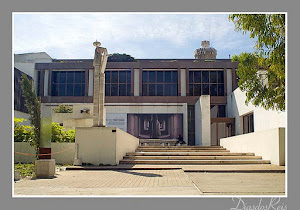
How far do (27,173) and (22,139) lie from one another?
548cm

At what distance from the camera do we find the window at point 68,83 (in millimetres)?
36250

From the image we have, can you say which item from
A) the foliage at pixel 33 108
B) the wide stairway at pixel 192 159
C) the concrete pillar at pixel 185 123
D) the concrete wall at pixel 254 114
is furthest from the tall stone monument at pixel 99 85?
the concrete pillar at pixel 185 123

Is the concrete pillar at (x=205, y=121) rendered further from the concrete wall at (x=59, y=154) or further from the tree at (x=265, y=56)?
the tree at (x=265, y=56)

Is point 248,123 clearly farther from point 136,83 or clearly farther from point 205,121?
point 136,83

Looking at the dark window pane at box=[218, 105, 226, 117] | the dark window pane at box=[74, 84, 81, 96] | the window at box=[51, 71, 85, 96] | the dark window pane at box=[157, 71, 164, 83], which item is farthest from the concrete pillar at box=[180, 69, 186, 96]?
the dark window pane at box=[74, 84, 81, 96]

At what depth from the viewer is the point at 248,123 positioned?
94.2 ft

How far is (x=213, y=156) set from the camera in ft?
59.1

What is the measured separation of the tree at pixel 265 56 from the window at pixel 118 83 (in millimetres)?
25235

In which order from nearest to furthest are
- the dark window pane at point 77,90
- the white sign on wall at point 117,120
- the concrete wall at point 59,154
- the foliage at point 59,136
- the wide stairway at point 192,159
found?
the concrete wall at point 59,154 → the wide stairway at point 192,159 → the foliage at point 59,136 → the white sign on wall at point 117,120 → the dark window pane at point 77,90

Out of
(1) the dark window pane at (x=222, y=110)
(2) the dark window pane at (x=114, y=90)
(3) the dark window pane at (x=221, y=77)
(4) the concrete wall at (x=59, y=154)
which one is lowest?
(4) the concrete wall at (x=59, y=154)

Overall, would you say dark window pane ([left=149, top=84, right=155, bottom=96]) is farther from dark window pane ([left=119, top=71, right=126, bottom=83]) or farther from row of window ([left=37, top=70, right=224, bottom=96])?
dark window pane ([left=119, top=71, right=126, bottom=83])

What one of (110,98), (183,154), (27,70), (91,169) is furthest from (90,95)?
(91,169)

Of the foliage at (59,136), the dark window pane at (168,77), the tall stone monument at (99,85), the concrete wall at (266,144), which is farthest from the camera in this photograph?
the dark window pane at (168,77)

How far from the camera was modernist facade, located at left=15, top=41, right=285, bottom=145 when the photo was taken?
3528cm
